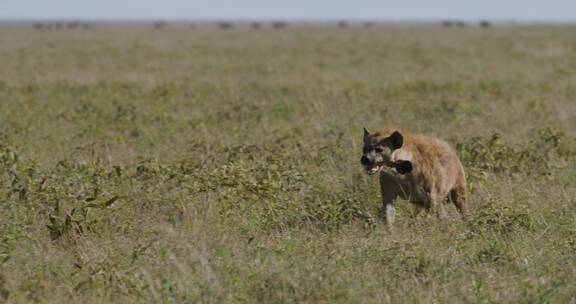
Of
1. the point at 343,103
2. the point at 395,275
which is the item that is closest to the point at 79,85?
the point at 343,103

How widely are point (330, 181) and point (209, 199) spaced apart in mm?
1553

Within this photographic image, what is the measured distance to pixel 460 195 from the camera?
8.20 meters

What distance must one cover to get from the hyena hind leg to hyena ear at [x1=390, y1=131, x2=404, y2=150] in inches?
42.5

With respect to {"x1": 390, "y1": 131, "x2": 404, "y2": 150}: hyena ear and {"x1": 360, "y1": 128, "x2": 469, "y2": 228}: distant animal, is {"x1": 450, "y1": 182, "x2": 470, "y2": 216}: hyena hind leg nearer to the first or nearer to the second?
{"x1": 360, "y1": 128, "x2": 469, "y2": 228}: distant animal

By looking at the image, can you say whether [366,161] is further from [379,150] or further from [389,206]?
[389,206]

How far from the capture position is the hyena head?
7316 millimetres

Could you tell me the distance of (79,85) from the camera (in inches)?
745

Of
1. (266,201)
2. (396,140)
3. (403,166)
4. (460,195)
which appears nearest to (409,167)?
(403,166)

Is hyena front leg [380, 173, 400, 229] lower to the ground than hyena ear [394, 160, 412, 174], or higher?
lower

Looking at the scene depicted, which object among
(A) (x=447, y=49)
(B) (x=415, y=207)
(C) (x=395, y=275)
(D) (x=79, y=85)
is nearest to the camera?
(C) (x=395, y=275)

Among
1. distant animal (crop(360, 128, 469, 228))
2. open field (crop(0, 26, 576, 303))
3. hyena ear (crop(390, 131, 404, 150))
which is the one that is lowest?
open field (crop(0, 26, 576, 303))

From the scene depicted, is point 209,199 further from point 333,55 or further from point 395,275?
point 333,55

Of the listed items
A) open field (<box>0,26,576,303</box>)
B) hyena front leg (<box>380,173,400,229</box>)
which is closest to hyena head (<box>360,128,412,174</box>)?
hyena front leg (<box>380,173,400,229</box>)

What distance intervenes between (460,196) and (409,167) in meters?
0.93
